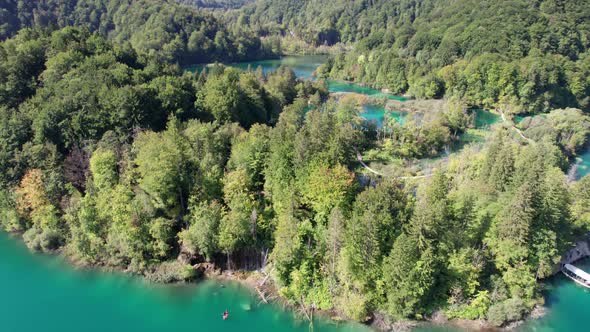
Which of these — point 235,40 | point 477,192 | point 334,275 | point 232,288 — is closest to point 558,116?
point 477,192

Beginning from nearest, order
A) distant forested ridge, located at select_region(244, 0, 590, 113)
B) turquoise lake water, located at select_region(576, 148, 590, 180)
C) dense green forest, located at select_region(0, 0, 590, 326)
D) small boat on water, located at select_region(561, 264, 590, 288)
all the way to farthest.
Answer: dense green forest, located at select_region(0, 0, 590, 326) → small boat on water, located at select_region(561, 264, 590, 288) → turquoise lake water, located at select_region(576, 148, 590, 180) → distant forested ridge, located at select_region(244, 0, 590, 113)

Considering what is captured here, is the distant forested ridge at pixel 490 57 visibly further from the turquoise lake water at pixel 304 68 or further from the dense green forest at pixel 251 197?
the dense green forest at pixel 251 197

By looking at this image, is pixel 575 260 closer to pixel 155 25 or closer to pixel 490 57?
pixel 490 57

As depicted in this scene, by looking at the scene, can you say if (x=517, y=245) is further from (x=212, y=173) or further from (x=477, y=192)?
(x=212, y=173)

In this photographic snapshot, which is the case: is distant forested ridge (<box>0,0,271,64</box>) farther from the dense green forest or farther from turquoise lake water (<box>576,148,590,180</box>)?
turquoise lake water (<box>576,148,590,180</box>)

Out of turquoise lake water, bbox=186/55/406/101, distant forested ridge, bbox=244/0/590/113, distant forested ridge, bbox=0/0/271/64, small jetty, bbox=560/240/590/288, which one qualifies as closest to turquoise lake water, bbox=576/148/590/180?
small jetty, bbox=560/240/590/288
